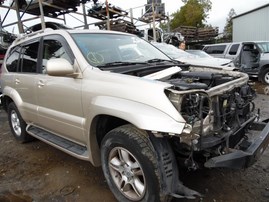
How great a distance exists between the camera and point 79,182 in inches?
147

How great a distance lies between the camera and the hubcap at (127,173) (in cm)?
283

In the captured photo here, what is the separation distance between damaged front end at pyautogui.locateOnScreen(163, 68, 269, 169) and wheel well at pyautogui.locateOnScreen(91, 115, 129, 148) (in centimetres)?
75

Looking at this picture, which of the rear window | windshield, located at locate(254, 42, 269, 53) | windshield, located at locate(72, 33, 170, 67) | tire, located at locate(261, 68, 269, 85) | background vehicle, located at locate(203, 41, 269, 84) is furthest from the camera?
the rear window

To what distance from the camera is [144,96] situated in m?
2.64

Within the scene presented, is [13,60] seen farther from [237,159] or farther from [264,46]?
[264,46]

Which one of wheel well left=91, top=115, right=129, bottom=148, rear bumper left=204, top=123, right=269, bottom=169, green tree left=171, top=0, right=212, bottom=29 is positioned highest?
green tree left=171, top=0, right=212, bottom=29

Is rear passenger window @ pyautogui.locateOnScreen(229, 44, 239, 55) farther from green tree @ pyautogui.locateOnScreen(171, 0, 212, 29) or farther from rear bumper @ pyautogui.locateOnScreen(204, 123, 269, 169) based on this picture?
green tree @ pyautogui.locateOnScreen(171, 0, 212, 29)

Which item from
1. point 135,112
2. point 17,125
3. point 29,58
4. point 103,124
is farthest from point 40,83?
point 135,112

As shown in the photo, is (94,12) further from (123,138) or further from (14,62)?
(123,138)

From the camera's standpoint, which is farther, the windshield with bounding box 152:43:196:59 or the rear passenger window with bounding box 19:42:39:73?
the windshield with bounding box 152:43:196:59

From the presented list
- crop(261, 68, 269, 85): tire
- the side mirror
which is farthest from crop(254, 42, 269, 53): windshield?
the side mirror

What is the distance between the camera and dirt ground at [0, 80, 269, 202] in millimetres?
3289

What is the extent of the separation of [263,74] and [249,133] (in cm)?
915

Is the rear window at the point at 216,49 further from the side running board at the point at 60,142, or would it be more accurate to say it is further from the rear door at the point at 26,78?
the side running board at the point at 60,142
